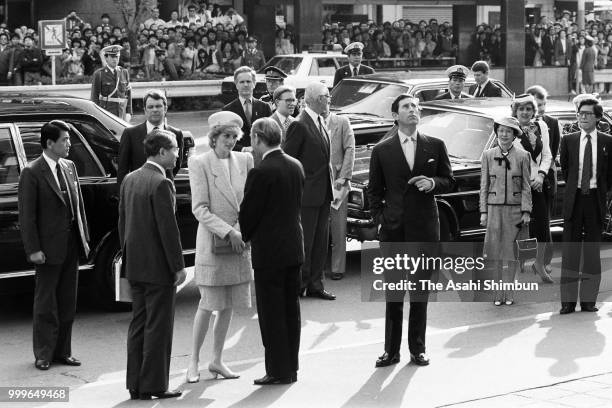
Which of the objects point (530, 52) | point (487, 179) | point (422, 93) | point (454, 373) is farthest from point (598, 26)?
point (454, 373)

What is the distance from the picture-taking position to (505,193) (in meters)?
10.7

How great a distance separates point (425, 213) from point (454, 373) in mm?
1156

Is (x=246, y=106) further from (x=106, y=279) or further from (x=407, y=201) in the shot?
(x=407, y=201)

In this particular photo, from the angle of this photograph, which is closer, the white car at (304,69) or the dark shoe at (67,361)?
the dark shoe at (67,361)

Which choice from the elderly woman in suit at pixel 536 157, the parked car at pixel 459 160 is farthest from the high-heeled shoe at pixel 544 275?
the parked car at pixel 459 160

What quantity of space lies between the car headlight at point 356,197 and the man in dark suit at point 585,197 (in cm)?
221

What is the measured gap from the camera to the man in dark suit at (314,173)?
10891 mm

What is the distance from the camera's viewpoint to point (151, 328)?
765cm

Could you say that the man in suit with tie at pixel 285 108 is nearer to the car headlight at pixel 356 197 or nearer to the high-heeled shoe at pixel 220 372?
the car headlight at pixel 356 197

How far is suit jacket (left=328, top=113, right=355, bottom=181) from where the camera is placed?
11.5 metres

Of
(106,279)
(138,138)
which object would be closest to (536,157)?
(138,138)

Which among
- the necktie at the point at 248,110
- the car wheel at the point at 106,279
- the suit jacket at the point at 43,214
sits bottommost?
the car wheel at the point at 106,279

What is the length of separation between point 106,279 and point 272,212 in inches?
111

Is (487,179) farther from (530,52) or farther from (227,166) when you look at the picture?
(530,52)
